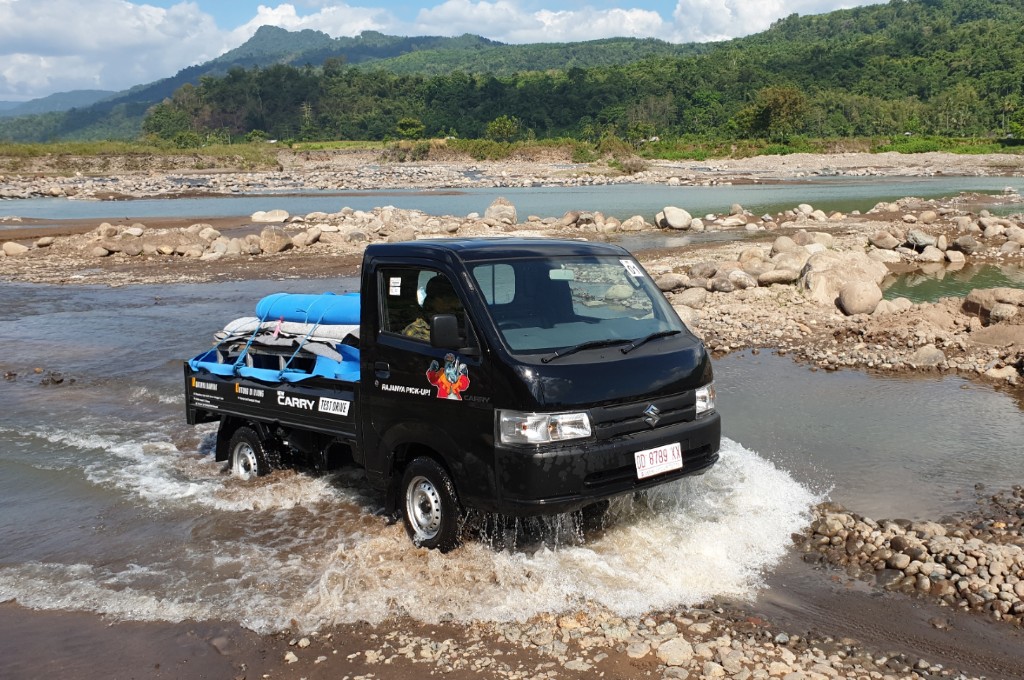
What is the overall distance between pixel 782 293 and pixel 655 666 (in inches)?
556

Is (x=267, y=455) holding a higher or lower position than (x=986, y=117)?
lower

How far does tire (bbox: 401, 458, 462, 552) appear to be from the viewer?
606 cm

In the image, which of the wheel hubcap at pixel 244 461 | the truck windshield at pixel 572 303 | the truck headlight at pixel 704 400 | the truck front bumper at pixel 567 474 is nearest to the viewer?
the truck front bumper at pixel 567 474

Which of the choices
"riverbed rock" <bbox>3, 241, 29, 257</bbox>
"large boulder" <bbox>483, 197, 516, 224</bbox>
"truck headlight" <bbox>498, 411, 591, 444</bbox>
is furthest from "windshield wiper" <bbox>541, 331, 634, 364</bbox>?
"large boulder" <bbox>483, 197, 516, 224</bbox>

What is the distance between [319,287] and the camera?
2361 centimetres

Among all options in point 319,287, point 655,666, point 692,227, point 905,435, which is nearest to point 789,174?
point 692,227

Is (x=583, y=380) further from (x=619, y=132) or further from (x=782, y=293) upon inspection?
(x=619, y=132)

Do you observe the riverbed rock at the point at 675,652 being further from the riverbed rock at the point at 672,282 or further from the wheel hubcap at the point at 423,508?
the riverbed rock at the point at 672,282

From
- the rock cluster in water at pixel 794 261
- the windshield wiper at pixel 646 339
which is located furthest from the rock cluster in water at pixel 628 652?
the rock cluster in water at pixel 794 261

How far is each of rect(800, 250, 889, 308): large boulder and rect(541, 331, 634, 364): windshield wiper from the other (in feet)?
40.3

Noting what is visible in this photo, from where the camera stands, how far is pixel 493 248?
6562 mm

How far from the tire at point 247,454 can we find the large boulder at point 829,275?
12.4m

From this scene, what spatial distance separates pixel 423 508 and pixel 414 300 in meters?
1.56

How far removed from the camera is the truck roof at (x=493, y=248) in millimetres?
6410
